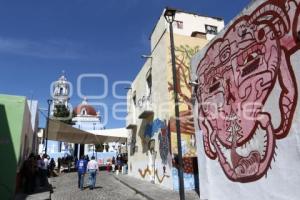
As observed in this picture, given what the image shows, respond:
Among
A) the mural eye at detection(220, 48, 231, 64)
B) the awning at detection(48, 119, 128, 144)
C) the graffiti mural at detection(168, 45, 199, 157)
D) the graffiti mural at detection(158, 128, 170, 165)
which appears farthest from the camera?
Result: the awning at detection(48, 119, 128, 144)

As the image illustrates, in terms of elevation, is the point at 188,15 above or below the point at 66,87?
below

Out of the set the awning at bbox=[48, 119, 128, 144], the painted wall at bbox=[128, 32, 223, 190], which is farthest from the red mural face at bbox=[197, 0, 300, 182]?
the awning at bbox=[48, 119, 128, 144]

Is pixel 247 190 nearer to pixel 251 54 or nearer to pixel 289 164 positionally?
pixel 289 164

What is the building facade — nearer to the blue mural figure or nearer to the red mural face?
the blue mural figure

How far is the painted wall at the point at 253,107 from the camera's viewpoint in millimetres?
6734

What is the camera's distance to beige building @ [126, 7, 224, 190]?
13.8 m

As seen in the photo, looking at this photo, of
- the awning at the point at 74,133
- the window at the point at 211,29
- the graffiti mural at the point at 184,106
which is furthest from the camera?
the awning at the point at 74,133

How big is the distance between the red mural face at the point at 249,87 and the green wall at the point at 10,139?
6859 millimetres

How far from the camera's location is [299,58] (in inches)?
255

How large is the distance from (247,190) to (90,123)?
6090cm

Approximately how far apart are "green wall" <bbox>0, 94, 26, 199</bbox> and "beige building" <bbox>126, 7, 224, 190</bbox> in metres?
6.31

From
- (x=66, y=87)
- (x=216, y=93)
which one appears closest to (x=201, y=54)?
(x=216, y=93)

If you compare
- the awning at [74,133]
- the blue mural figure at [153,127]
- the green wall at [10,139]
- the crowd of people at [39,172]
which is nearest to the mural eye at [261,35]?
the blue mural figure at [153,127]

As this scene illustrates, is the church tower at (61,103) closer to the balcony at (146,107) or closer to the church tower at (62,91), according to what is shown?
the church tower at (62,91)
